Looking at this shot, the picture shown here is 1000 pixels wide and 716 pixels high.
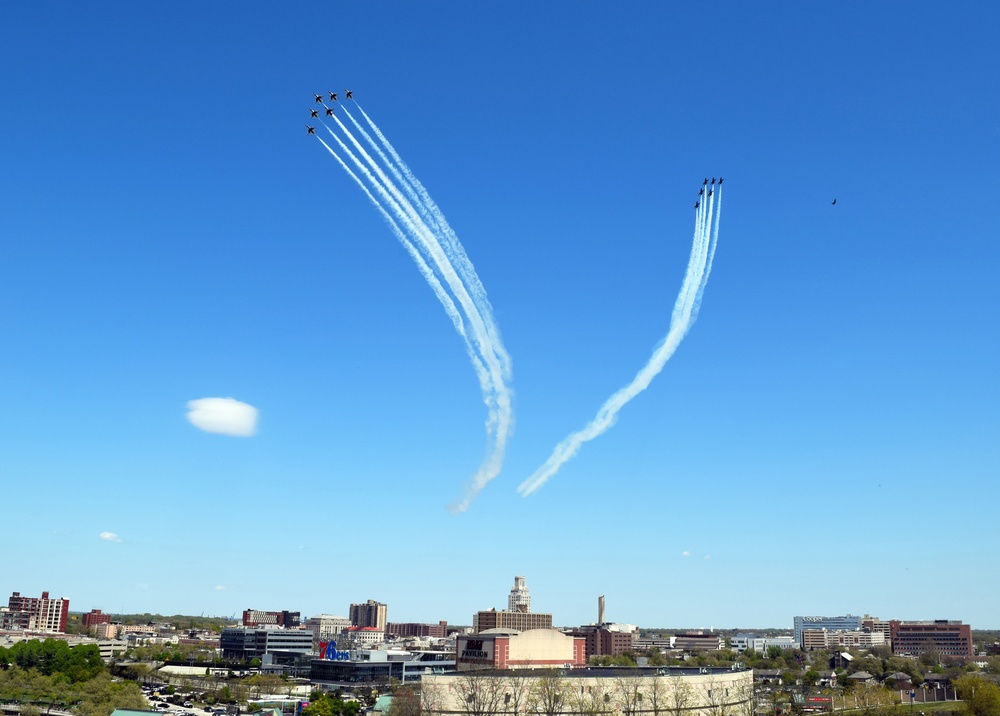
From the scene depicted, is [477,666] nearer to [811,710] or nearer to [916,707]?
[811,710]

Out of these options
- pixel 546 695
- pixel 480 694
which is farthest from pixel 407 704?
pixel 546 695

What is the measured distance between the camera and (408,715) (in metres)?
100

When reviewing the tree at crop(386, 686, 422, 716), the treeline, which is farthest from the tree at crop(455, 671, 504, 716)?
the treeline

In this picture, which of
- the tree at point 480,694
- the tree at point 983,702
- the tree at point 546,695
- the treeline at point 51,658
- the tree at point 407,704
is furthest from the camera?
the treeline at point 51,658

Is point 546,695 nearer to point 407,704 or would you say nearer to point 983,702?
point 407,704

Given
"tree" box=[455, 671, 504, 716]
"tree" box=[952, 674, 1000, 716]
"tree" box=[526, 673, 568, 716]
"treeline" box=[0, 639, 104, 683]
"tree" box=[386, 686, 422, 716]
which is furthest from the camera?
"treeline" box=[0, 639, 104, 683]

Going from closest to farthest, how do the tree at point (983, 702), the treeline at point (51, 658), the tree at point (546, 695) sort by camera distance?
the tree at point (546, 695), the tree at point (983, 702), the treeline at point (51, 658)

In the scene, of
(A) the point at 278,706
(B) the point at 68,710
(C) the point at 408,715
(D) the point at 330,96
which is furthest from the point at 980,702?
(B) the point at 68,710

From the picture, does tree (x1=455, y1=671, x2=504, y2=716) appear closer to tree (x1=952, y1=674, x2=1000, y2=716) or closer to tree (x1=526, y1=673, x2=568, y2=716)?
tree (x1=526, y1=673, x2=568, y2=716)

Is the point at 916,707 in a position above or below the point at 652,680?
below

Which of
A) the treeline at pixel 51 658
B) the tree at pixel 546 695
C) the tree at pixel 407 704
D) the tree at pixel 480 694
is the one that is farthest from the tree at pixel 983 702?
the treeline at pixel 51 658

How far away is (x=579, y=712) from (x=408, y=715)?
19.6 m

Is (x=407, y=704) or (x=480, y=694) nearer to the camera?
(x=480, y=694)

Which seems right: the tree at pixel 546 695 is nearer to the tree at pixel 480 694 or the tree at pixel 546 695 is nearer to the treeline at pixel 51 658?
the tree at pixel 480 694
